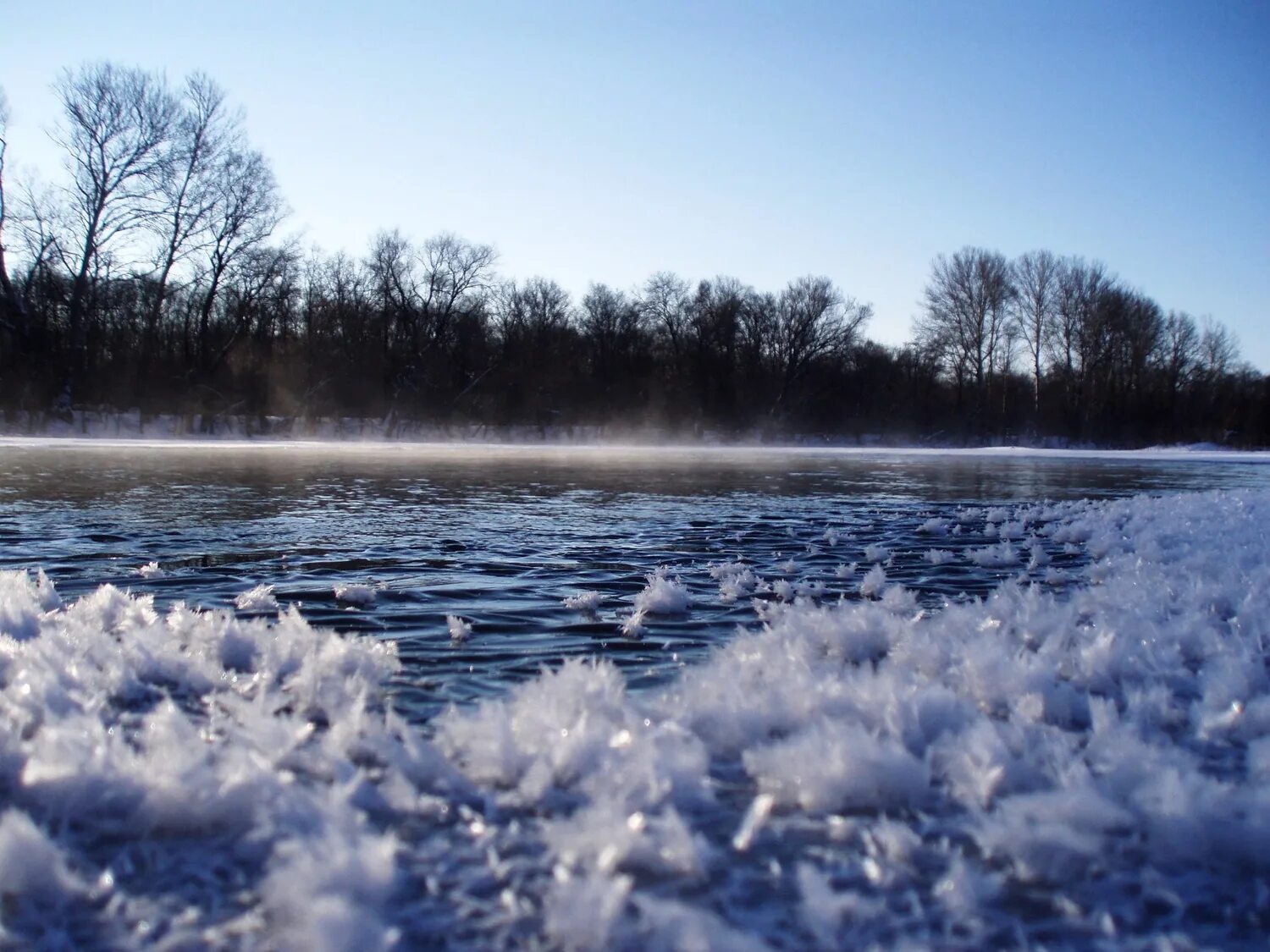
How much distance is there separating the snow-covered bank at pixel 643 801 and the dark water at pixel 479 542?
69 cm

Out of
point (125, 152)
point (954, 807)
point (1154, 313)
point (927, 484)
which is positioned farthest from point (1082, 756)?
point (1154, 313)

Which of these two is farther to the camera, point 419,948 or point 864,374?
point 864,374

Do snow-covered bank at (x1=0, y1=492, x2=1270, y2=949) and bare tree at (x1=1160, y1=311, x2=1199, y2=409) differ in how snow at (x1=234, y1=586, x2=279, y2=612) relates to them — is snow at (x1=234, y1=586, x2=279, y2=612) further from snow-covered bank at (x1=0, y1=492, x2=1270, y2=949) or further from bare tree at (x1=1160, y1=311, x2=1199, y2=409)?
bare tree at (x1=1160, y1=311, x2=1199, y2=409)

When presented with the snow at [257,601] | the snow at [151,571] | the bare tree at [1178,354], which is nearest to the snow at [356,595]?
the snow at [257,601]

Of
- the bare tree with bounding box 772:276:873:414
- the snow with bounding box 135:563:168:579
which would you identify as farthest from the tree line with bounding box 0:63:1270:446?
the snow with bounding box 135:563:168:579

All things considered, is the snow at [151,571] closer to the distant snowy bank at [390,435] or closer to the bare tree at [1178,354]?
the distant snowy bank at [390,435]

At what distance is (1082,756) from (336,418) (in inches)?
1446

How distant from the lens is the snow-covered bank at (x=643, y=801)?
167 cm

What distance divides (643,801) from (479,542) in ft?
16.5

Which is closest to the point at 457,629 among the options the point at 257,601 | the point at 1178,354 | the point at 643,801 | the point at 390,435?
the point at 257,601

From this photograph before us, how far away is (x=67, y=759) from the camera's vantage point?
85.6 inches

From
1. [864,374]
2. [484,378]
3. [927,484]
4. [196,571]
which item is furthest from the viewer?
[864,374]

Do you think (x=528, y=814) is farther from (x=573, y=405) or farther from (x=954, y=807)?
(x=573, y=405)

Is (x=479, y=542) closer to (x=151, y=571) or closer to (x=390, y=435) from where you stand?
(x=151, y=571)
